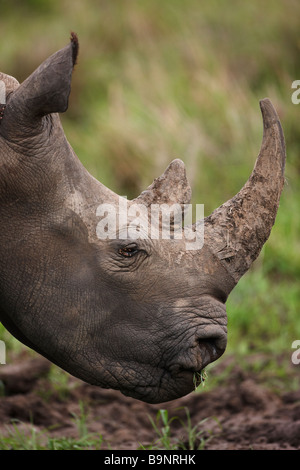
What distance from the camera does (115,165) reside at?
347 inches

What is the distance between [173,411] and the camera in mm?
5395

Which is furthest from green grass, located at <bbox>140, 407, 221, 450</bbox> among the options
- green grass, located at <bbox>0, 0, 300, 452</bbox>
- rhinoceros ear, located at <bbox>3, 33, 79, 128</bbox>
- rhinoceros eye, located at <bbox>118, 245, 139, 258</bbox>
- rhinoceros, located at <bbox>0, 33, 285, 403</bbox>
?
rhinoceros ear, located at <bbox>3, 33, 79, 128</bbox>

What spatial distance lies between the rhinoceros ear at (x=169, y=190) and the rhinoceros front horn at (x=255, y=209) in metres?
0.30

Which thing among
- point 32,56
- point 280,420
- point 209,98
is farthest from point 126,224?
point 32,56

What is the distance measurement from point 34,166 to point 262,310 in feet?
11.5

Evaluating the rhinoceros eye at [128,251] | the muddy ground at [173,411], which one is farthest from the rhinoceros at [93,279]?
the muddy ground at [173,411]

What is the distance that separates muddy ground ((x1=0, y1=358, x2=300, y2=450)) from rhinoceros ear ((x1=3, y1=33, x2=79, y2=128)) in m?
2.01

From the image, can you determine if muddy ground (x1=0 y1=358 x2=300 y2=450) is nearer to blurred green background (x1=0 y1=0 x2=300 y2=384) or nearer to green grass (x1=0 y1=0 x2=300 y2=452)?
green grass (x1=0 y1=0 x2=300 y2=452)

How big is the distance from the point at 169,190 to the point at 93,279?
2.06ft

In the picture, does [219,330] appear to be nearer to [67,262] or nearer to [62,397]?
[67,262]

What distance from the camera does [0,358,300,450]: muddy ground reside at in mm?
4746

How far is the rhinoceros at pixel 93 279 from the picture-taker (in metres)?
3.62

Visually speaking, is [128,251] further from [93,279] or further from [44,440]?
[44,440]

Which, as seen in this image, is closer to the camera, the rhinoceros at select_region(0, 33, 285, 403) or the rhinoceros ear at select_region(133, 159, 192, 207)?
the rhinoceros at select_region(0, 33, 285, 403)
